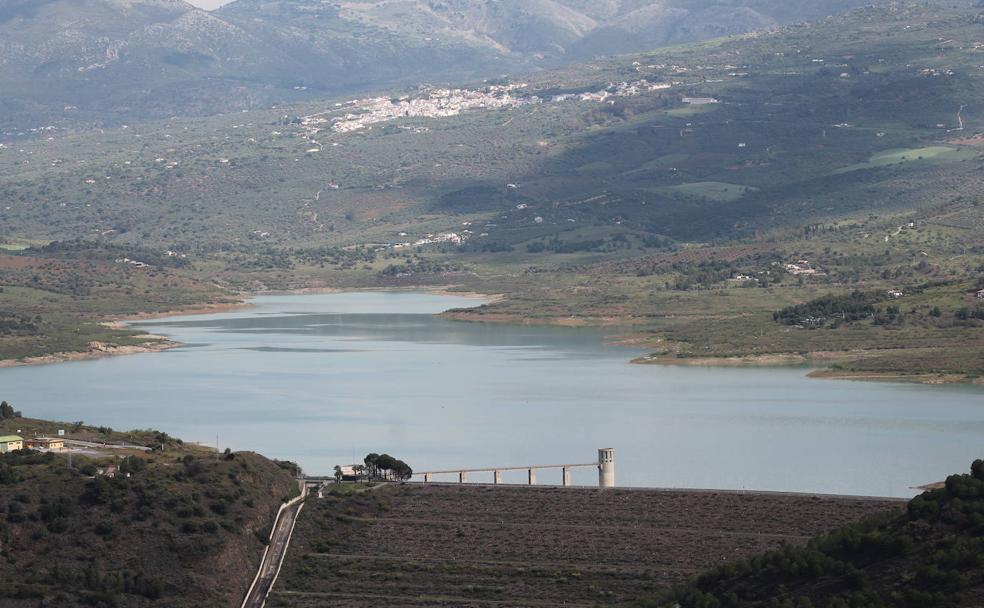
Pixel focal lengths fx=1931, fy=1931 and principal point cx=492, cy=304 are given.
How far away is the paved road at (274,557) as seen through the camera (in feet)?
134

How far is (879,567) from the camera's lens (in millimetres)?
34281

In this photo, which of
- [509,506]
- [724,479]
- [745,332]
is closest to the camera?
[509,506]

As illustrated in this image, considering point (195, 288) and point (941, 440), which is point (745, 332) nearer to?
point (941, 440)

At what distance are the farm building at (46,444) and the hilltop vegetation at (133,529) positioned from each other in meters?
5.11

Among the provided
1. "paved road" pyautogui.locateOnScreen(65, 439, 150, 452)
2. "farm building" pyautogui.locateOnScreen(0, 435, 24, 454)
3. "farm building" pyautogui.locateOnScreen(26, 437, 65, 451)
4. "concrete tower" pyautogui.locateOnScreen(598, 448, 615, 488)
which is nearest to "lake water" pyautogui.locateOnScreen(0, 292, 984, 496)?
"concrete tower" pyautogui.locateOnScreen(598, 448, 615, 488)

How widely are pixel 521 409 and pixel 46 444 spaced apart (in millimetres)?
26381

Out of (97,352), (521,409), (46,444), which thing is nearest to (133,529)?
(46,444)

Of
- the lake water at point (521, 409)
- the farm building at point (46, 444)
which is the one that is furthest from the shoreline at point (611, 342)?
the farm building at point (46, 444)

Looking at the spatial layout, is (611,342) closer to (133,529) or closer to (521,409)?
(521,409)

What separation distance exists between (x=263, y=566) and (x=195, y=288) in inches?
4675

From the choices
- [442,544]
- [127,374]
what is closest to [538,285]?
[127,374]

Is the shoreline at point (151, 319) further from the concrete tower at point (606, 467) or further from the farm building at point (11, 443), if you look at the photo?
the concrete tower at point (606, 467)

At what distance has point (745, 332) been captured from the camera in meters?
106

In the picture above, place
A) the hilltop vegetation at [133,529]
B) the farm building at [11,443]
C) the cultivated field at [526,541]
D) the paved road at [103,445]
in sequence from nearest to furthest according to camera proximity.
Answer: the hilltop vegetation at [133,529]
the cultivated field at [526,541]
the farm building at [11,443]
the paved road at [103,445]
